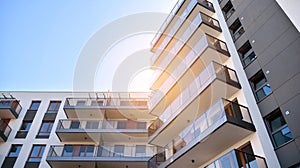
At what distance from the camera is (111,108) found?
66.3ft

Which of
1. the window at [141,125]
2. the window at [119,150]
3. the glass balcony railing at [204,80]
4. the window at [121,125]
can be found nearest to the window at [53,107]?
the window at [121,125]

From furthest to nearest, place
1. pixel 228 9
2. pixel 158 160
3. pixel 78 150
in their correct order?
pixel 78 150, pixel 228 9, pixel 158 160

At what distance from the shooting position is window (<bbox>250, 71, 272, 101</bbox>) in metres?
9.80

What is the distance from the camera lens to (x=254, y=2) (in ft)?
40.6

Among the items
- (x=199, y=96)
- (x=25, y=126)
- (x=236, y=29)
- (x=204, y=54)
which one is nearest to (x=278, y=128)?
(x=199, y=96)

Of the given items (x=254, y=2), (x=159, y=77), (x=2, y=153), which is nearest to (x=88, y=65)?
(x=159, y=77)

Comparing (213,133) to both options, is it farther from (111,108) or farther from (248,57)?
(111,108)

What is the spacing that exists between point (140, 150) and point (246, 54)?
9.80 meters

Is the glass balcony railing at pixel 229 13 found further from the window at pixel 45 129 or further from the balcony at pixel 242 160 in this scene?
the window at pixel 45 129

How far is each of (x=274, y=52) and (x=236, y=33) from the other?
3682 millimetres

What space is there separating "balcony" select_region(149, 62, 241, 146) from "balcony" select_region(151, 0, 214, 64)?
617cm

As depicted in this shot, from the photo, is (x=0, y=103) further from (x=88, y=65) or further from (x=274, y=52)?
(x=274, y=52)

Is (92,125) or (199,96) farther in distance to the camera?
(92,125)

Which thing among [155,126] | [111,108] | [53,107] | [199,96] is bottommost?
[199,96]
